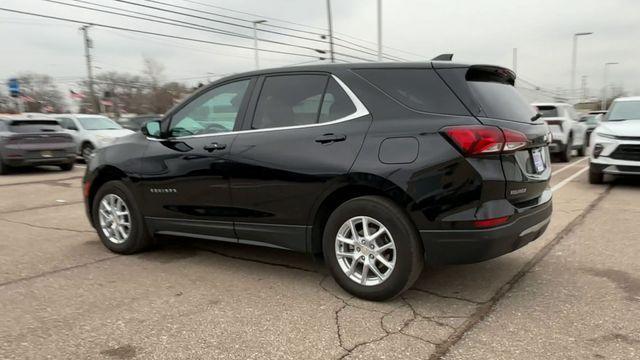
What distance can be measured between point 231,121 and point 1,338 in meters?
2.27

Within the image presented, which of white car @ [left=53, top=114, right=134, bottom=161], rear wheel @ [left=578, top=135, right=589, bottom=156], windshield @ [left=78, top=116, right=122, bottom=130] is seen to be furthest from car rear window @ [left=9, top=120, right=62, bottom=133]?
rear wheel @ [left=578, top=135, right=589, bottom=156]

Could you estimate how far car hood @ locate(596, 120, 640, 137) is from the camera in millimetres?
8909

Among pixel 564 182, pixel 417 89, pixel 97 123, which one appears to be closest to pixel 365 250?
pixel 417 89

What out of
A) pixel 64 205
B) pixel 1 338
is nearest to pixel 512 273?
pixel 1 338

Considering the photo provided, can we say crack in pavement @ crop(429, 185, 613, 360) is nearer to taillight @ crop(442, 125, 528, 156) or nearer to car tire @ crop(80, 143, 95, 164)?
taillight @ crop(442, 125, 528, 156)

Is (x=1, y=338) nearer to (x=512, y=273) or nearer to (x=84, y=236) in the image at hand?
(x=84, y=236)

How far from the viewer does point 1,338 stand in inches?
133

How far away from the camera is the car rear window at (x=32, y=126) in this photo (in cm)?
1373

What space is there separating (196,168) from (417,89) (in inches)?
79.2

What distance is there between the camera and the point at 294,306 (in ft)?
12.6

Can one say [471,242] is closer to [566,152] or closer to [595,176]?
[595,176]

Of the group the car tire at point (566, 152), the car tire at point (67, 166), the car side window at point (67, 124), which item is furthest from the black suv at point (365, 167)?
the car side window at point (67, 124)

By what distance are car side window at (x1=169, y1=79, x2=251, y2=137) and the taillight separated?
188 centimetres

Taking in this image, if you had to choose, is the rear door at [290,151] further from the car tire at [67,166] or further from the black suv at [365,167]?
the car tire at [67,166]
